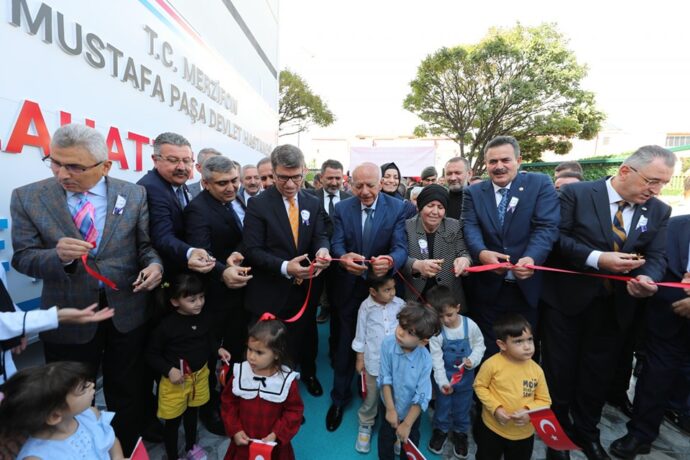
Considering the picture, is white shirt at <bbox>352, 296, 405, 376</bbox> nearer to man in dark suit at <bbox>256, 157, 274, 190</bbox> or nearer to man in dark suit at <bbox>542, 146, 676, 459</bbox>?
man in dark suit at <bbox>542, 146, 676, 459</bbox>

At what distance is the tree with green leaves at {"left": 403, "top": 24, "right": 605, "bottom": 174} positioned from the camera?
696 inches

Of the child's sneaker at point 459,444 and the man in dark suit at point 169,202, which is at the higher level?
the man in dark suit at point 169,202

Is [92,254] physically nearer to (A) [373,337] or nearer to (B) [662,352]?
(A) [373,337]

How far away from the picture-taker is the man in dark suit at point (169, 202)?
2259 millimetres

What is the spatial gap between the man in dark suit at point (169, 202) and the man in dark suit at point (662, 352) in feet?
10.7

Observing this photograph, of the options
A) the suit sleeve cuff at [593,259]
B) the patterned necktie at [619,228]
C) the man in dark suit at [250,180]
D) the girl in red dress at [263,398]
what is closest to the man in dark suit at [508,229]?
the suit sleeve cuff at [593,259]

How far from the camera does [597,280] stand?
2414 mm

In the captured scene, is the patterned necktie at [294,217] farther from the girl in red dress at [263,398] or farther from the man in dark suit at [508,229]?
the man in dark suit at [508,229]

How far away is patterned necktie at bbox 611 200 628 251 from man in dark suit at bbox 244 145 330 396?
207cm

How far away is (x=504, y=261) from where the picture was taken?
2498mm

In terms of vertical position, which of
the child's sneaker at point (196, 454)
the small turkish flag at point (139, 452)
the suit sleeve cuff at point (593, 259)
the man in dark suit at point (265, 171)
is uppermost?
the man in dark suit at point (265, 171)

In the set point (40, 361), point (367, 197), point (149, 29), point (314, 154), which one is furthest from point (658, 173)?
point (314, 154)

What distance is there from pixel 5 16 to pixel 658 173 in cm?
404

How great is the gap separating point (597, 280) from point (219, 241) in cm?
281
